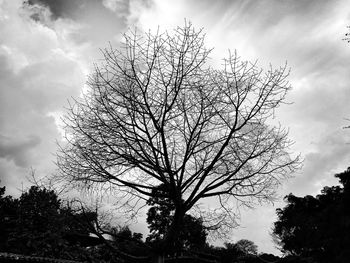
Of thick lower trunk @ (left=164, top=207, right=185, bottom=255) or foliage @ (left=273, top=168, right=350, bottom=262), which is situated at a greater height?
foliage @ (left=273, top=168, right=350, bottom=262)

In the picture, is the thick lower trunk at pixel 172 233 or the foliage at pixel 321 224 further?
the foliage at pixel 321 224

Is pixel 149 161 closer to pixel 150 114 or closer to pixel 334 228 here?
pixel 150 114

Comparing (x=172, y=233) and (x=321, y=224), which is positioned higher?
(x=321, y=224)

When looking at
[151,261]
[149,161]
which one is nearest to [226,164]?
[149,161]

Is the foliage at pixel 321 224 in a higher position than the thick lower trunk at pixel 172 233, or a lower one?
higher

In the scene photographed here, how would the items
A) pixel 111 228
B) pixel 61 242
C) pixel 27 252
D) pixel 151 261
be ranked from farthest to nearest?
1. pixel 27 252
2. pixel 61 242
3. pixel 111 228
4. pixel 151 261

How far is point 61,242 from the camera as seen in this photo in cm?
1733

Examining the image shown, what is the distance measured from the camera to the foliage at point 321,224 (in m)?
19.5

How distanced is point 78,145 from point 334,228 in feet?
68.2

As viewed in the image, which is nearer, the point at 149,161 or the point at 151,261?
the point at 151,261

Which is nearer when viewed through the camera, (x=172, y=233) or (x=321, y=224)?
(x=172, y=233)

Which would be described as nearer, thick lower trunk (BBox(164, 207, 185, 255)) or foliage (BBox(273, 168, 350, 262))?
thick lower trunk (BBox(164, 207, 185, 255))

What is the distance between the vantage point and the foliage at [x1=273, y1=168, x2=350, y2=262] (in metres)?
19.5

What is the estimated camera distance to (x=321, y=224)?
2423 cm
